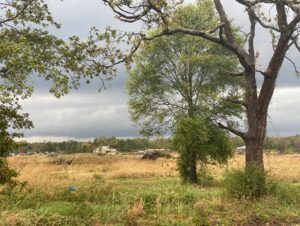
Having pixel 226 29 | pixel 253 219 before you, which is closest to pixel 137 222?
pixel 253 219

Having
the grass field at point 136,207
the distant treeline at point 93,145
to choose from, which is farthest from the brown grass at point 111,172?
the distant treeline at point 93,145

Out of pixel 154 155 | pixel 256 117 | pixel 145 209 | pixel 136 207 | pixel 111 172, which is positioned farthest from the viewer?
pixel 154 155

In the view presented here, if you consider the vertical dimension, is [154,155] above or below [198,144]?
below

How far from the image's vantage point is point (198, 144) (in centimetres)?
2830

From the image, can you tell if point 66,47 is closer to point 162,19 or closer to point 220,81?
point 162,19

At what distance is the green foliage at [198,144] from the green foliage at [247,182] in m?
10.6

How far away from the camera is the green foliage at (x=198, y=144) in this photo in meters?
27.8

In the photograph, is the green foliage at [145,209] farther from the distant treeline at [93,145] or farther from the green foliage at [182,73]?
the distant treeline at [93,145]

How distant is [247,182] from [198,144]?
1153cm

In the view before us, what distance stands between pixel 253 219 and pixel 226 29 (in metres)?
8.12

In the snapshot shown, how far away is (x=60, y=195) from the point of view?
15.0 m

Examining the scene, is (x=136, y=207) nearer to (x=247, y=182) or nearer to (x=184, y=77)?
(x=247, y=182)

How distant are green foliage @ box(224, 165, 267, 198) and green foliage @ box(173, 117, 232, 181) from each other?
10638 millimetres

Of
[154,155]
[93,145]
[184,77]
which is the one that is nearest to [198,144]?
[184,77]
